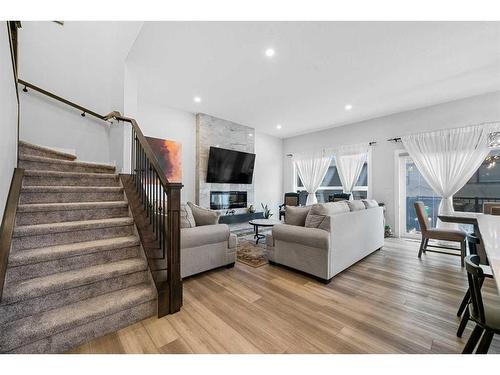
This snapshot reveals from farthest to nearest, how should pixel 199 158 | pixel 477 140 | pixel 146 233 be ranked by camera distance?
pixel 199 158 → pixel 477 140 → pixel 146 233

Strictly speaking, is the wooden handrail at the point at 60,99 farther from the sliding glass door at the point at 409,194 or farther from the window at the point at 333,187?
the sliding glass door at the point at 409,194

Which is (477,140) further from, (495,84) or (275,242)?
(275,242)

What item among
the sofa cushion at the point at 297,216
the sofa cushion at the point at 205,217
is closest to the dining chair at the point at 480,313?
the sofa cushion at the point at 297,216

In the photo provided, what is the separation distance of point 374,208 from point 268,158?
13.0 feet

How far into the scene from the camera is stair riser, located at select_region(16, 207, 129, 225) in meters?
1.82

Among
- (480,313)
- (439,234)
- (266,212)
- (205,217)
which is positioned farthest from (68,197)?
(439,234)

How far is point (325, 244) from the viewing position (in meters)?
2.35

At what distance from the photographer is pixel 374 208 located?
358cm

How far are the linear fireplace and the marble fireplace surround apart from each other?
100 mm

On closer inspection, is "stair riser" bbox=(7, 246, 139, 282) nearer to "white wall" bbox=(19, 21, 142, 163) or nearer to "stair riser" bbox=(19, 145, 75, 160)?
"stair riser" bbox=(19, 145, 75, 160)

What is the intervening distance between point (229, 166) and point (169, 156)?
1591 millimetres

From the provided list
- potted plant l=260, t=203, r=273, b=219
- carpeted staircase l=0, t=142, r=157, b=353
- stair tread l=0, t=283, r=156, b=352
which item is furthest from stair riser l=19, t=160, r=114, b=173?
potted plant l=260, t=203, r=273, b=219
